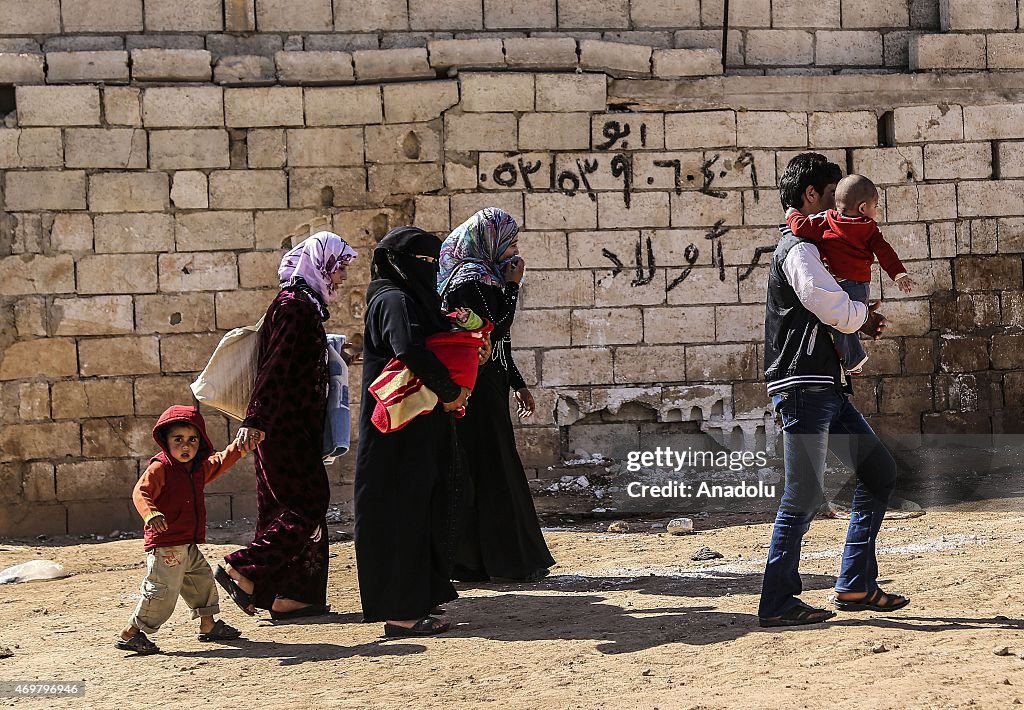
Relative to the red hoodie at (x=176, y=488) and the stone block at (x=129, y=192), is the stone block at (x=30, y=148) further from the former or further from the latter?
the red hoodie at (x=176, y=488)

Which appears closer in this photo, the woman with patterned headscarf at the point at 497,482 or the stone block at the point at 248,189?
the woman with patterned headscarf at the point at 497,482

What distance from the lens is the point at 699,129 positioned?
7.96 meters

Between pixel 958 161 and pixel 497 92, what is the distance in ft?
10.8

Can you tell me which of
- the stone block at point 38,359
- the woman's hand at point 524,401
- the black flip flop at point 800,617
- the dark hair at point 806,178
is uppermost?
the dark hair at point 806,178

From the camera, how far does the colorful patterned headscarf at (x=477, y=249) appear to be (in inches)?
200

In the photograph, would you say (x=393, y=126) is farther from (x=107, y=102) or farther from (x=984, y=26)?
(x=984, y=26)

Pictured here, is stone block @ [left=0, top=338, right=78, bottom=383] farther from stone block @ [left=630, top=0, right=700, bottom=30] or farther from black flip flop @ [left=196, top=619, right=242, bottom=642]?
stone block @ [left=630, top=0, right=700, bottom=30]

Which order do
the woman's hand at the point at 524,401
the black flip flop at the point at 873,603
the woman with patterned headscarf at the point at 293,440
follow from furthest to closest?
the woman's hand at the point at 524,401 < the woman with patterned headscarf at the point at 293,440 < the black flip flop at the point at 873,603

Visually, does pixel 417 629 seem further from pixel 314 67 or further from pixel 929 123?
pixel 929 123

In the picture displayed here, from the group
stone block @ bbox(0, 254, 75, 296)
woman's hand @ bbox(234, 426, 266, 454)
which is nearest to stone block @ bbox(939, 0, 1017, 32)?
woman's hand @ bbox(234, 426, 266, 454)

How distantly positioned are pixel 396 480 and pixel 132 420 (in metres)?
3.77

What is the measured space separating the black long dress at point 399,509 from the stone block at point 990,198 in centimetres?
514

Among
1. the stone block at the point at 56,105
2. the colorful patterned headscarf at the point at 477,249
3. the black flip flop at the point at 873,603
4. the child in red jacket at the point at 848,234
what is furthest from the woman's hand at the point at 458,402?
the stone block at the point at 56,105

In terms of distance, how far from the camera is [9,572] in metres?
6.47
